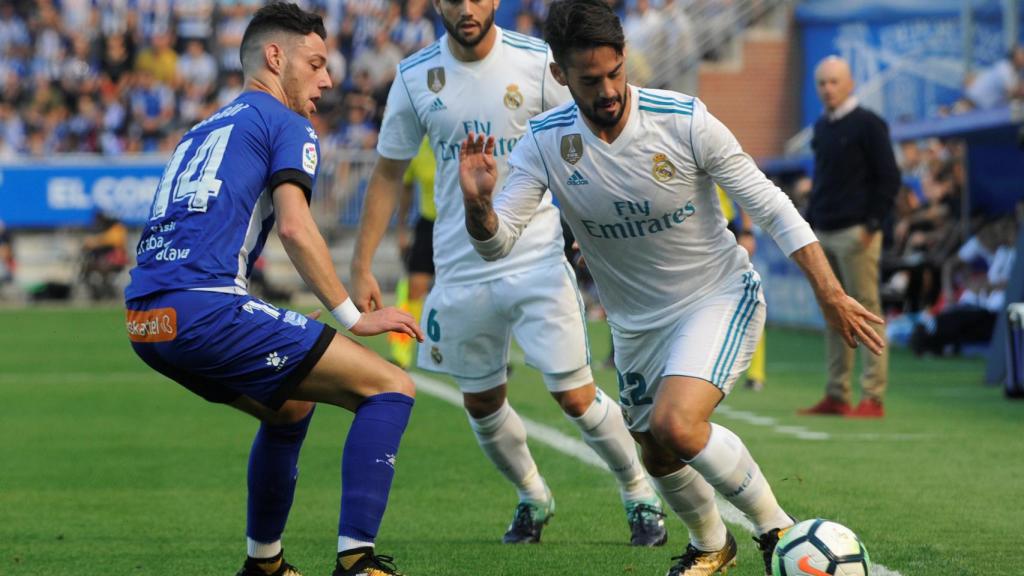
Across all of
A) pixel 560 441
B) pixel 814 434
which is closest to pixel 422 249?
pixel 560 441

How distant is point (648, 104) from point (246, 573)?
87.7 inches

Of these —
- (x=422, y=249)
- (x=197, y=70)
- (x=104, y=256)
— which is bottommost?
(x=104, y=256)

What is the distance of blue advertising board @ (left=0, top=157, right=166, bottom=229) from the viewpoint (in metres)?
26.8

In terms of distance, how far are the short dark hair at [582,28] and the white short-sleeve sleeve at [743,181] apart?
0.42 m

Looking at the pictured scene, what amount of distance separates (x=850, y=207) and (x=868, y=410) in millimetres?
1452

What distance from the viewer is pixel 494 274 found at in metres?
6.90

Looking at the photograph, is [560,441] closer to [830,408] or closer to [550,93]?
[830,408]

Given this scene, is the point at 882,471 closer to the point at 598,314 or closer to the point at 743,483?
the point at 743,483

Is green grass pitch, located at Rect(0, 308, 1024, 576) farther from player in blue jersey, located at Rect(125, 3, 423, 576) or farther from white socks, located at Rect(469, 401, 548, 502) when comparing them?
player in blue jersey, located at Rect(125, 3, 423, 576)

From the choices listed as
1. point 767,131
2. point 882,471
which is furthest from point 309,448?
point 767,131

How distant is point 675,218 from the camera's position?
5.66m

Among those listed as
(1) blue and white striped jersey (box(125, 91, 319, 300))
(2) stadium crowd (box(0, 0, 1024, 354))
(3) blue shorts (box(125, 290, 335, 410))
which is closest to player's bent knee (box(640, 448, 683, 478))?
(3) blue shorts (box(125, 290, 335, 410))

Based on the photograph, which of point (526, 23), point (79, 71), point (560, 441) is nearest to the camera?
point (560, 441)

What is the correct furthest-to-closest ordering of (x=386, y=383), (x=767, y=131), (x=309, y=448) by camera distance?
(x=767, y=131)
(x=309, y=448)
(x=386, y=383)
